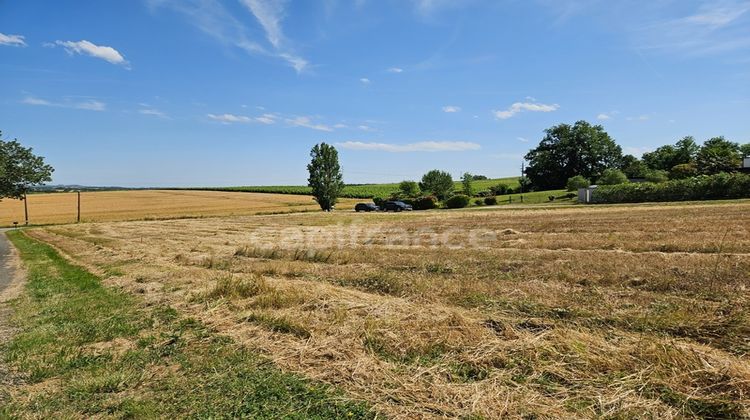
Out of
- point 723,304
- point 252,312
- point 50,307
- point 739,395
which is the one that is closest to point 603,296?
point 723,304

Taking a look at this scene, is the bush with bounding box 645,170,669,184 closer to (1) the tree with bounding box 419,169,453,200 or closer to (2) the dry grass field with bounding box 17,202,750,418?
(1) the tree with bounding box 419,169,453,200

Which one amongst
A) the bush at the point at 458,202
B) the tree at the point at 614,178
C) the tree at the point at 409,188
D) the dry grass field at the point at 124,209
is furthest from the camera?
the tree at the point at 409,188

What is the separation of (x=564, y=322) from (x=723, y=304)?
7.99 feet

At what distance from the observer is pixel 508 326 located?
530cm

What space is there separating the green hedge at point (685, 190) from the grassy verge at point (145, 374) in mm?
52127

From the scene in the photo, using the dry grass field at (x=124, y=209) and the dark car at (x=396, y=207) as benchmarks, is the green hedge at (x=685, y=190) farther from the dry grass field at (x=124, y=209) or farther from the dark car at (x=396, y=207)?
the dry grass field at (x=124, y=209)

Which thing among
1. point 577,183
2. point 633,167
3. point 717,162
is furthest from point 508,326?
point 633,167

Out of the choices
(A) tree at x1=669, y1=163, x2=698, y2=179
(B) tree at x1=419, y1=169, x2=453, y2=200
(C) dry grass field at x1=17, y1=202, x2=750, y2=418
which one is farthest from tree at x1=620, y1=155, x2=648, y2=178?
(C) dry grass field at x1=17, y1=202, x2=750, y2=418

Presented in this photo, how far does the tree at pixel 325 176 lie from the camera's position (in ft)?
218

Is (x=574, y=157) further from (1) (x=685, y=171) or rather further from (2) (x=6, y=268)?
(2) (x=6, y=268)

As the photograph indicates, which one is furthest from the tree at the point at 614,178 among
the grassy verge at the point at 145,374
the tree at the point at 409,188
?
the grassy verge at the point at 145,374

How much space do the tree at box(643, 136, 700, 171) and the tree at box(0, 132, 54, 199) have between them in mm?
119495

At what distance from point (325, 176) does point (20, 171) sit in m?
39.2

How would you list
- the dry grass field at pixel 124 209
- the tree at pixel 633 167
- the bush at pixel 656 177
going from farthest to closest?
the tree at pixel 633 167 < the bush at pixel 656 177 < the dry grass field at pixel 124 209
